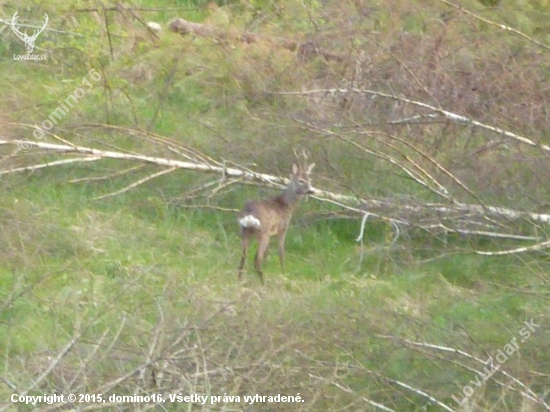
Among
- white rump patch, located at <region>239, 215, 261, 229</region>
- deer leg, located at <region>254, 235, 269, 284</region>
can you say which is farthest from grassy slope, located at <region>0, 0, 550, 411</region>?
white rump patch, located at <region>239, 215, 261, 229</region>

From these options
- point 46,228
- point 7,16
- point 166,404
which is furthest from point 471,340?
point 7,16

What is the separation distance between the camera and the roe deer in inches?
345

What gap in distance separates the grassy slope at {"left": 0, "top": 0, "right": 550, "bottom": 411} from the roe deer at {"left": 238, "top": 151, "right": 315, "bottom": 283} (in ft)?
0.76

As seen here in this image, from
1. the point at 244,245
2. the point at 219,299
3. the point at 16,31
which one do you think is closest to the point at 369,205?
the point at 244,245

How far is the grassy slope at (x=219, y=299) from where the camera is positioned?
598cm

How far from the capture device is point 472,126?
356 inches

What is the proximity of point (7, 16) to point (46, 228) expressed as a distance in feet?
17.3

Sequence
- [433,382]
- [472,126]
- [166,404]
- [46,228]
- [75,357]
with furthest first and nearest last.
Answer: [472,126] < [46,228] < [433,382] < [75,357] < [166,404]

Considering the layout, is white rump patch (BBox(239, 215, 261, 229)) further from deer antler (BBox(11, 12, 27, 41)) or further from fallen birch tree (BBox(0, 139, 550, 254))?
deer antler (BBox(11, 12, 27, 41))

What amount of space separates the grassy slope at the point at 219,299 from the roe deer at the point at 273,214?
0.23 meters

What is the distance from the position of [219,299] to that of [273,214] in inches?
72.6

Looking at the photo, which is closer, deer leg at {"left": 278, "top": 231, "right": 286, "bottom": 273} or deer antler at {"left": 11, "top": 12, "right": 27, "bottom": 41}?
deer leg at {"left": 278, "top": 231, "right": 286, "bottom": 273}

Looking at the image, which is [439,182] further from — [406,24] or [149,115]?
[149,115]

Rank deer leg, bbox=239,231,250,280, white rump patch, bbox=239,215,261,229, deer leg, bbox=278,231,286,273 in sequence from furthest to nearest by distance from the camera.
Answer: deer leg, bbox=278,231,286,273 → white rump patch, bbox=239,215,261,229 → deer leg, bbox=239,231,250,280
